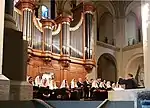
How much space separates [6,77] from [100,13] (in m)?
17.0

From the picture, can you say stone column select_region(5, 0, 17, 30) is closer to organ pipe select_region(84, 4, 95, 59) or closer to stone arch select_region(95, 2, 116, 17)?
organ pipe select_region(84, 4, 95, 59)

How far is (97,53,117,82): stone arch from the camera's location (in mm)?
19430

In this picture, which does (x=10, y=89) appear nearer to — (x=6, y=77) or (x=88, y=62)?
(x=6, y=77)

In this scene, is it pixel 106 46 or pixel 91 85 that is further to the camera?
pixel 106 46

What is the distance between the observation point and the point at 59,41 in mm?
13789

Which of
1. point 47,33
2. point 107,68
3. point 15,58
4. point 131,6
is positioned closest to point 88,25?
point 47,33

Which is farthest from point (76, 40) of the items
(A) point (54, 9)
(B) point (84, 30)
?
(A) point (54, 9)

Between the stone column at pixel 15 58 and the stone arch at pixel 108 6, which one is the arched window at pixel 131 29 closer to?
the stone arch at pixel 108 6

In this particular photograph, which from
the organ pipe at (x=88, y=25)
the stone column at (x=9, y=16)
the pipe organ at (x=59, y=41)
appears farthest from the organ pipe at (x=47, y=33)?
the stone column at (x=9, y=16)

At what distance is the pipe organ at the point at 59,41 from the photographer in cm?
1227

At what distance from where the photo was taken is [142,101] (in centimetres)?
204

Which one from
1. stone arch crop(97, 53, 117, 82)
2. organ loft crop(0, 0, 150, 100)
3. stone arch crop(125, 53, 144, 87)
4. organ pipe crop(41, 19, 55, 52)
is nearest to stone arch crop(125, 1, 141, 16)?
organ loft crop(0, 0, 150, 100)

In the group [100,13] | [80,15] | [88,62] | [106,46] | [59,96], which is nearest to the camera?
[59,96]

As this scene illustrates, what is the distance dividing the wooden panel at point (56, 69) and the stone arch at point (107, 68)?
4655 millimetres
